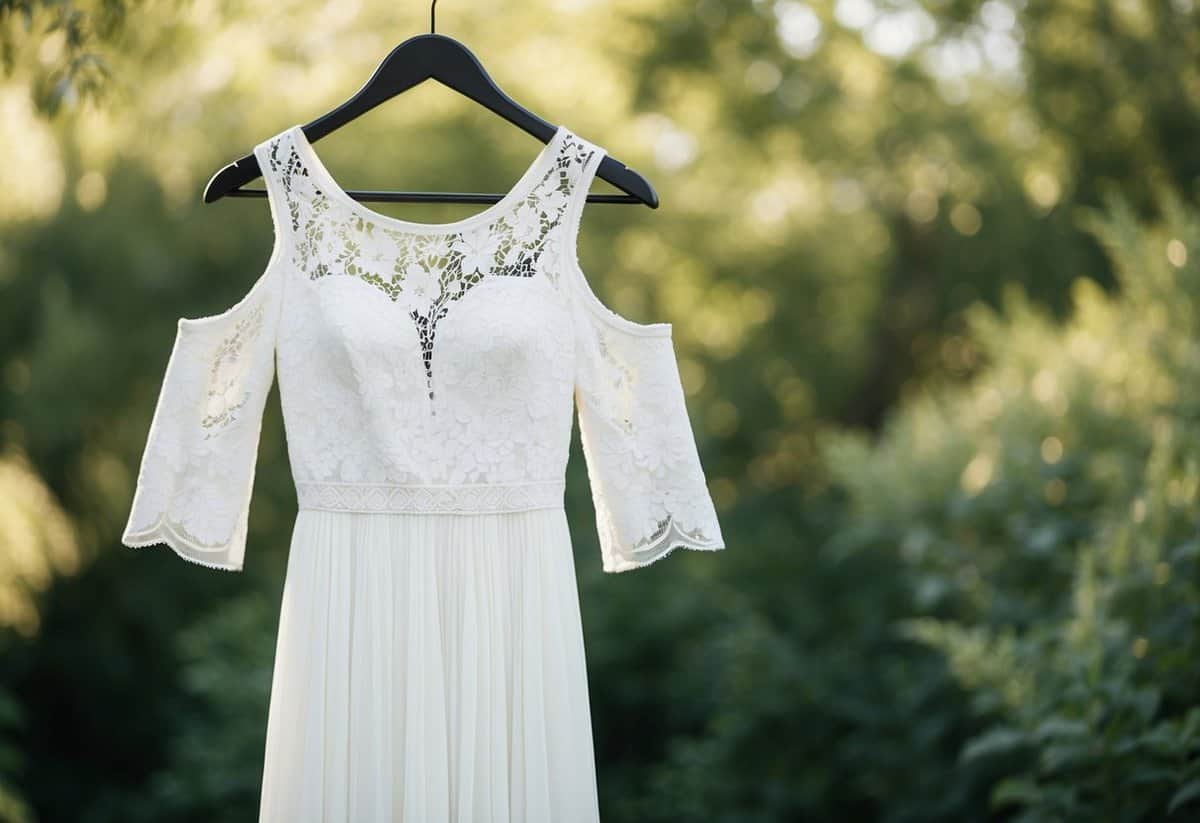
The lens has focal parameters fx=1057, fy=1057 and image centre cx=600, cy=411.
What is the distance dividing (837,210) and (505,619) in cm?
559

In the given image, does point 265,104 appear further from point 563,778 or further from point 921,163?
point 563,778

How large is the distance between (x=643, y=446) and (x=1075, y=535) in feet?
7.24

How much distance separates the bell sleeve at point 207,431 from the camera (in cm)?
169

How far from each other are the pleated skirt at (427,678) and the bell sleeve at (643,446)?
0.14 meters

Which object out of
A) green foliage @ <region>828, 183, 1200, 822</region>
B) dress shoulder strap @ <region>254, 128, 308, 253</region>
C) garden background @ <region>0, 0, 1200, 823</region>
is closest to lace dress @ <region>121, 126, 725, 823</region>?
dress shoulder strap @ <region>254, 128, 308, 253</region>

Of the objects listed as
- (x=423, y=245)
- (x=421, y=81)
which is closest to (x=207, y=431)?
(x=423, y=245)

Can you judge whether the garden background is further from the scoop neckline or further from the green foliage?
the scoop neckline

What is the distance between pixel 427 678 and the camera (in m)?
1.65

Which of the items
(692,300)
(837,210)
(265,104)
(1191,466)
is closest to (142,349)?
(265,104)

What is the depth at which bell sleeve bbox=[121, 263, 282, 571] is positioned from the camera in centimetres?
169

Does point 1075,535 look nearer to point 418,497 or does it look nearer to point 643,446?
point 643,446

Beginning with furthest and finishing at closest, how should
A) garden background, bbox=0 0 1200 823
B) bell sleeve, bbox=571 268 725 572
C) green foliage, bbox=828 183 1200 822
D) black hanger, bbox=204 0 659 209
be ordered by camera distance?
garden background, bbox=0 0 1200 823 → green foliage, bbox=828 183 1200 822 → bell sleeve, bbox=571 268 725 572 → black hanger, bbox=204 0 659 209

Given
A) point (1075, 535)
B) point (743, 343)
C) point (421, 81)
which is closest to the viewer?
point (421, 81)

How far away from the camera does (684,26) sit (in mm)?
5637
